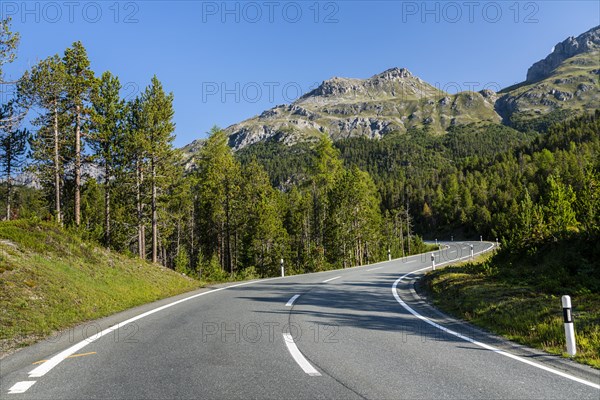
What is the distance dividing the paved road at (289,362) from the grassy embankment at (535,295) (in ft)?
2.29

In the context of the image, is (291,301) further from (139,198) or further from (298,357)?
(139,198)

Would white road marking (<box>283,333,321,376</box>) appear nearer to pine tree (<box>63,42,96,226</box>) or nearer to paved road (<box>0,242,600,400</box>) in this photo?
paved road (<box>0,242,600,400</box>)

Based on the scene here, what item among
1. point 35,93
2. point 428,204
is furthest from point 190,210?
point 428,204

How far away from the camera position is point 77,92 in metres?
24.1

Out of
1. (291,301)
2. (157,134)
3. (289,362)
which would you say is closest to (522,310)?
(289,362)

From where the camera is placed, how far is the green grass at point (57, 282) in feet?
27.5

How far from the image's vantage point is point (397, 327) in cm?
809

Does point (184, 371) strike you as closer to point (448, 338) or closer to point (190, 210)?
point (448, 338)

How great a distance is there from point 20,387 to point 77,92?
24.2m

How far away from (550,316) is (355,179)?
3754cm

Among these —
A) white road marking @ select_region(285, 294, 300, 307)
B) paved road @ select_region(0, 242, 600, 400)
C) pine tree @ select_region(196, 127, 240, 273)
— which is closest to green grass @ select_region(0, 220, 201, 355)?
paved road @ select_region(0, 242, 600, 400)

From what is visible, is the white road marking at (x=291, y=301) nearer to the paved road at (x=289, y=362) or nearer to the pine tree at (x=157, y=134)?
the paved road at (x=289, y=362)

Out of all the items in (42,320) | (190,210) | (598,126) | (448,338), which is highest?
(598,126)

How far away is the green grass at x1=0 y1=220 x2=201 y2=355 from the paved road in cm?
114
